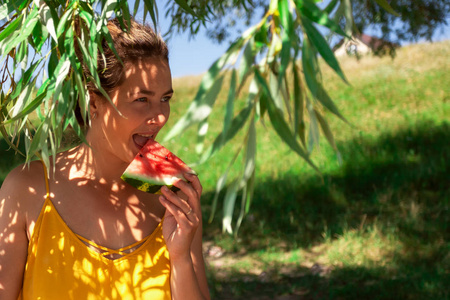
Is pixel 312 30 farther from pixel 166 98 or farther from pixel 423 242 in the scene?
pixel 423 242

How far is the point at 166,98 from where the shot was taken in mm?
1870

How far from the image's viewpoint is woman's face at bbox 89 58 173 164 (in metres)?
1.80

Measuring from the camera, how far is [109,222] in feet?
6.62

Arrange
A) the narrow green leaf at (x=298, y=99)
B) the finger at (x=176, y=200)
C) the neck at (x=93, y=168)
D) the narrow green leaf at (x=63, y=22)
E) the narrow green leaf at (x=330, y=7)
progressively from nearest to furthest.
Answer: the narrow green leaf at (x=298, y=99), the narrow green leaf at (x=330, y=7), the narrow green leaf at (x=63, y=22), the finger at (x=176, y=200), the neck at (x=93, y=168)

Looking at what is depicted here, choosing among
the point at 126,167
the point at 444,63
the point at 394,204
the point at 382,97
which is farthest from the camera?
the point at 444,63

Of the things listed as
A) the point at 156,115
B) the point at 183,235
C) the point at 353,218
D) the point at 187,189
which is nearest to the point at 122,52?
the point at 156,115

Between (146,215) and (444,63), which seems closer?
(146,215)

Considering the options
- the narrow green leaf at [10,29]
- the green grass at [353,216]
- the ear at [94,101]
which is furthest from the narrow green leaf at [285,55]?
the green grass at [353,216]

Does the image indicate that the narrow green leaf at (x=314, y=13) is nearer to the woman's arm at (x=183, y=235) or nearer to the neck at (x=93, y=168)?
the woman's arm at (x=183, y=235)

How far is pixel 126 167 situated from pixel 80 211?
0.74ft

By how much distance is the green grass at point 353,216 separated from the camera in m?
4.93

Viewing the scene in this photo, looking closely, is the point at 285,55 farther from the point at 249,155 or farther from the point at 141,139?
the point at 141,139

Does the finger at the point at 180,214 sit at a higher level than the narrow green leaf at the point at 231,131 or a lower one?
lower

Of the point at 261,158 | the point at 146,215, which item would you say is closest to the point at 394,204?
the point at 261,158
